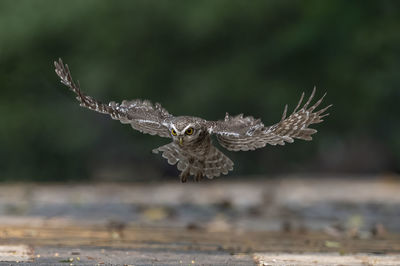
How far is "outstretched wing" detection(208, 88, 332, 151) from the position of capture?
7355 mm

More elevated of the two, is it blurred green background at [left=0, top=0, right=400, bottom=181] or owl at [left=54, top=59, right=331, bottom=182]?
blurred green background at [left=0, top=0, right=400, bottom=181]

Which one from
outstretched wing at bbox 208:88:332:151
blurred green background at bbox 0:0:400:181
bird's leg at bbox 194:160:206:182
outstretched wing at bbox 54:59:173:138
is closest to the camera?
outstretched wing at bbox 208:88:332:151

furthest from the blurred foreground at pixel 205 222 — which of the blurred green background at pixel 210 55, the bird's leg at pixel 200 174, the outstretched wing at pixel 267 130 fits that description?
the blurred green background at pixel 210 55

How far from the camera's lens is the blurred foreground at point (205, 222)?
8359 mm

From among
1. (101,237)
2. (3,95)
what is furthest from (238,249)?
(3,95)

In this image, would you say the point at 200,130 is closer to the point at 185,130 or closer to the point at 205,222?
the point at 185,130

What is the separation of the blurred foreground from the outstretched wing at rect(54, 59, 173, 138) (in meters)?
1.25

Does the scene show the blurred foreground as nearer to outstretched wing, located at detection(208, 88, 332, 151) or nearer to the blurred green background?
outstretched wing, located at detection(208, 88, 332, 151)

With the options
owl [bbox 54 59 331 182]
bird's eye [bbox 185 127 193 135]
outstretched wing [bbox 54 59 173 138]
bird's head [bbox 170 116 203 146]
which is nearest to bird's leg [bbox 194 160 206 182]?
owl [bbox 54 59 331 182]

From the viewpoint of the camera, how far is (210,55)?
20.7m

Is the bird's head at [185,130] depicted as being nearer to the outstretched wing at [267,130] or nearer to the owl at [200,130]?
the owl at [200,130]

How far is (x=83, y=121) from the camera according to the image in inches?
868

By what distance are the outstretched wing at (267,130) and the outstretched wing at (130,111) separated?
1.74ft

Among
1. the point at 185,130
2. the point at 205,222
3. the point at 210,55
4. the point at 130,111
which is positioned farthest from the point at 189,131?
the point at 210,55
